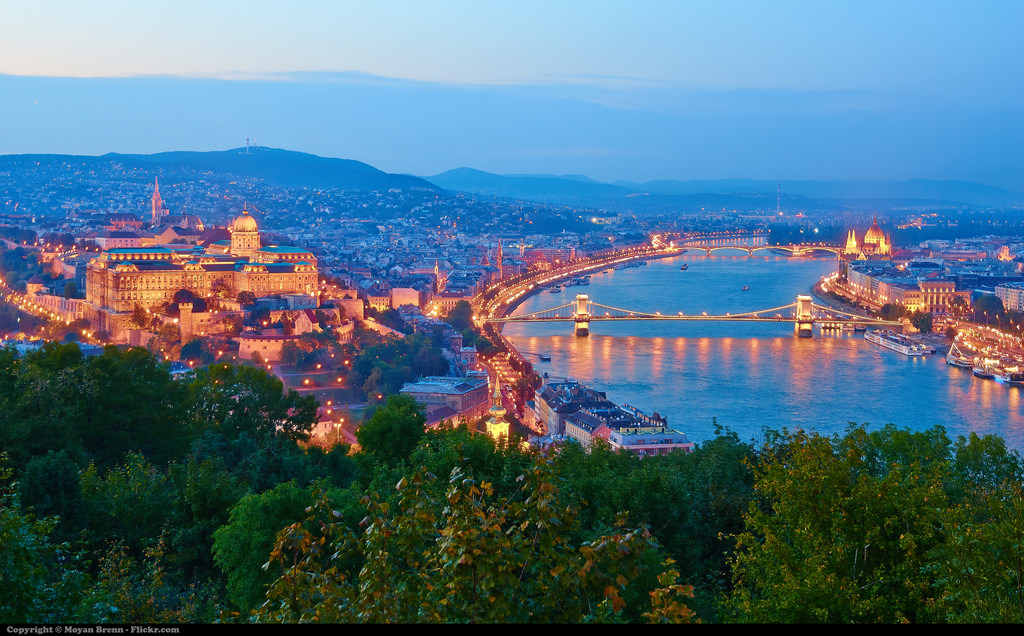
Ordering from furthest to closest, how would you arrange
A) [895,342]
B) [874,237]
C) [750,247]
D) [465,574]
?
[750,247]
[874,237]
[895,342]
[465,574]

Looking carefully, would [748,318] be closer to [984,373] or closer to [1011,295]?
[984,373]

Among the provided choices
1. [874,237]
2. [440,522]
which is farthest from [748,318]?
[874,237]

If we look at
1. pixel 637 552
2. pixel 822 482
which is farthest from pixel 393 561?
pixel 822 482

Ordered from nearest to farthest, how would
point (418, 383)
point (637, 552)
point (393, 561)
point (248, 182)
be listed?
point (637, 552) < point (393, 561) < point (418, 383) < point (248, 182)

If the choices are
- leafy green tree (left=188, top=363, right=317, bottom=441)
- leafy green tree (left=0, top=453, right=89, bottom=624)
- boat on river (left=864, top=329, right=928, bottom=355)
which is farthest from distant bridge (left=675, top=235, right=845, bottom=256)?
leafy green tree (left=0, top=453, right=89, bottom=624)

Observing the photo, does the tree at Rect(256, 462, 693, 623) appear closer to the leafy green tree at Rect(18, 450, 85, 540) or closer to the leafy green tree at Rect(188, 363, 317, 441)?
the leafy green tree at Rect(18, 450, 85, 540)

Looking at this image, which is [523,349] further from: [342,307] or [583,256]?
[583,256]
